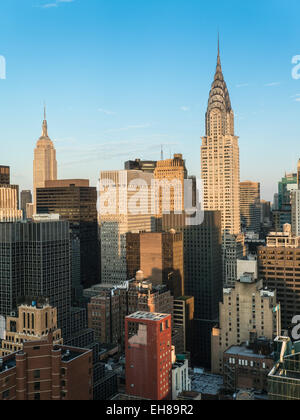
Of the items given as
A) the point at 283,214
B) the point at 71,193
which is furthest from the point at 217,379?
the point at 283,214

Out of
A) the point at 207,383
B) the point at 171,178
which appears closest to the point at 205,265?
the point at 171,178

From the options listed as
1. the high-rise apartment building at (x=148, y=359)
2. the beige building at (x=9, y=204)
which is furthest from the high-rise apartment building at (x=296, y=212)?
the high-rise apartment building at (x=148, y=359)

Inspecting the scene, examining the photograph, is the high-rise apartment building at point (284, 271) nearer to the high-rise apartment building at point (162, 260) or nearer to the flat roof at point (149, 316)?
the high-rise apartment building at point (162, 260)

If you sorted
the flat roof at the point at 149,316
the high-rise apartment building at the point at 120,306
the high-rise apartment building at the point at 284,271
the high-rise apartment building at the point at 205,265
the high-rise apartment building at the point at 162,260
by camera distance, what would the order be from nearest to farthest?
1. the flat roof at the point at 149,316
2. the high-rise apartment building at the point at 120,306
3. the high-rise apartment building at the point at 284,271
4. the high-rise apartment building at the point at 162,260
5. the high-rise apartment building at the point at 205,265

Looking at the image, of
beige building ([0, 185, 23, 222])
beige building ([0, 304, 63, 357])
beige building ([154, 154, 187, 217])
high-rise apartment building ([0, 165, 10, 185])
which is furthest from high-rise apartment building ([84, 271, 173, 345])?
high-rise apartment building ([0, 165, 10, 185])

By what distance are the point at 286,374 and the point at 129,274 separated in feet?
241

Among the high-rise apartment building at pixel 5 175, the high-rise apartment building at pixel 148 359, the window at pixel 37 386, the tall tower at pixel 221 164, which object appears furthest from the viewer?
the high-rise apartment building at pixel 5 175

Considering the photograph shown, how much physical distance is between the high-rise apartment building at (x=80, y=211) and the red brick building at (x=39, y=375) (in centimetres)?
9923

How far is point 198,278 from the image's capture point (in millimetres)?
105500

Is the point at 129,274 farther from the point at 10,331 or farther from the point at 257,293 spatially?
the point at 10,331

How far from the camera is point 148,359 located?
5194 centimetres

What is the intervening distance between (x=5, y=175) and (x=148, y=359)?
94.0 meters

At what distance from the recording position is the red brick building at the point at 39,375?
3566cm

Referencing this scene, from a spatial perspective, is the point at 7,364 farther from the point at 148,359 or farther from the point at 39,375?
the point at 148,359
